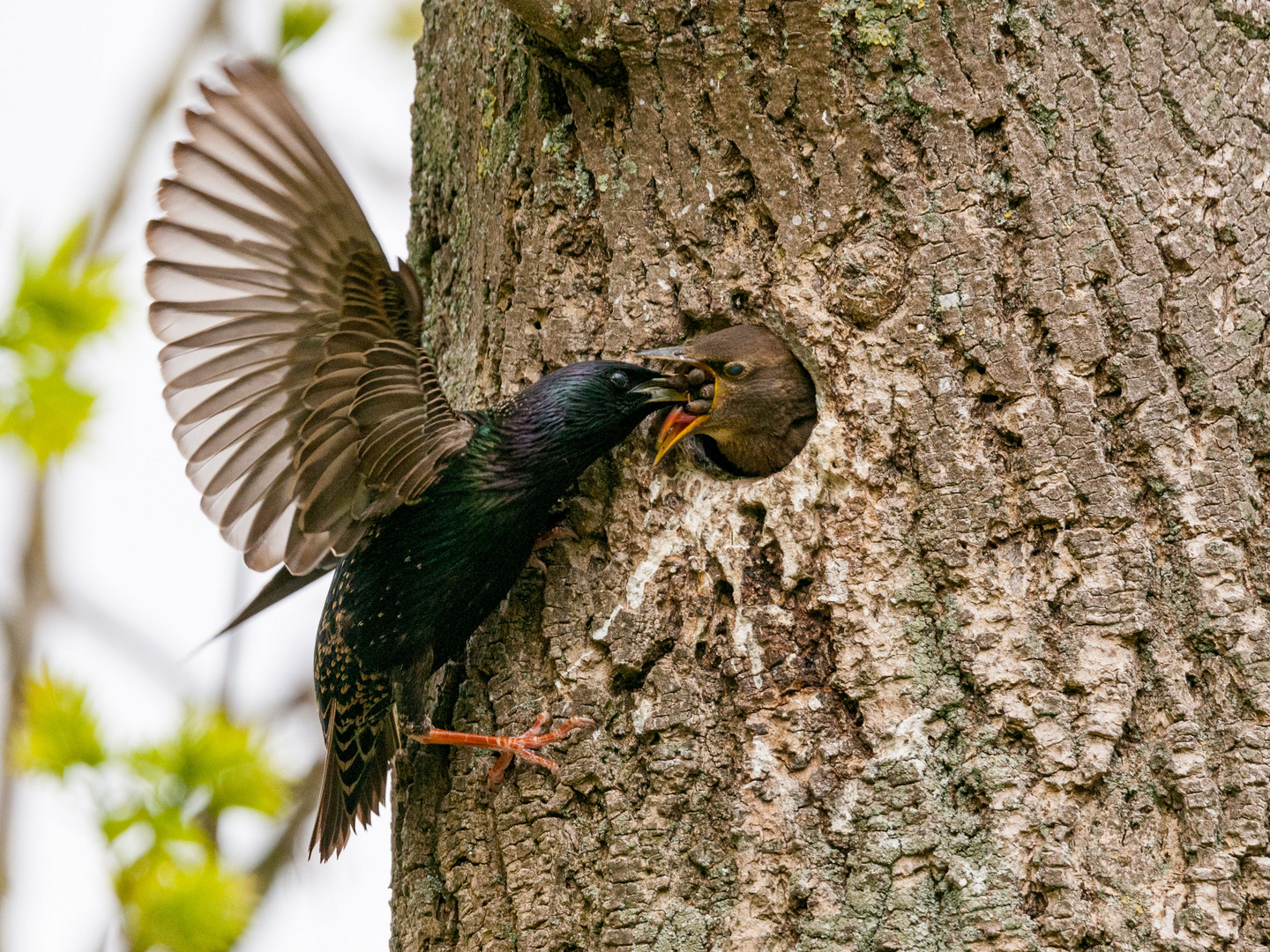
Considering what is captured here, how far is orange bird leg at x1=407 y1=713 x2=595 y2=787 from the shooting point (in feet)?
8.38

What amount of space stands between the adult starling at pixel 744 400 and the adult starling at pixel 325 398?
100 mm

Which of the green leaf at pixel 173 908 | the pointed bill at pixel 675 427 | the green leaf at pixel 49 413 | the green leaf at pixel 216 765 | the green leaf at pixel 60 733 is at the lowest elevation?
the green leaf at pixel 173 908

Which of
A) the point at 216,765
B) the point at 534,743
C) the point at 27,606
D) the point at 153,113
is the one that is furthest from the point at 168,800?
the point at 153,113

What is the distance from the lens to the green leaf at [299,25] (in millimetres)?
2402

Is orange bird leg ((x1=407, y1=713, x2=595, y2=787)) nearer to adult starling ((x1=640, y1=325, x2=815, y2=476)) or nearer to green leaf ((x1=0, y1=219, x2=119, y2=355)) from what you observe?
adult starling ((x1=640, y1=325, x2=815, y2=476))

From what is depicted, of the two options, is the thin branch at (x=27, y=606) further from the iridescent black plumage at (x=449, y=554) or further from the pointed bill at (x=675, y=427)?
the pointed bill at (x=675, y=427)

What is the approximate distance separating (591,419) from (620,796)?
791mm

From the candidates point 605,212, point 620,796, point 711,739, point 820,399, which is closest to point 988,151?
point 820,399

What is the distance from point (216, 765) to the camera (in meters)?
2.00

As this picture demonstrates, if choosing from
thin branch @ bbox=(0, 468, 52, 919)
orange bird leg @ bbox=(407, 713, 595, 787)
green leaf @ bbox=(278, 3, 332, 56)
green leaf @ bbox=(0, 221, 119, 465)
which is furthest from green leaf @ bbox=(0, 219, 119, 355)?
thin branch @ bbox=(0, 468, 52, 919)

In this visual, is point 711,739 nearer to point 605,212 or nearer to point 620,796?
point 620,796

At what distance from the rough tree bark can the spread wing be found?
0.37 meters

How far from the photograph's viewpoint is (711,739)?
244 centimetres

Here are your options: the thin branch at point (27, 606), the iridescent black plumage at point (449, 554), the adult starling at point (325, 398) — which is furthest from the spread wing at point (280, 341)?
the thin branch at point (27, 606)
